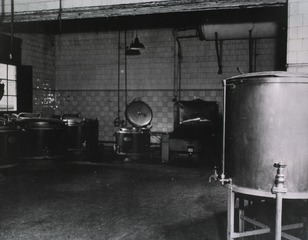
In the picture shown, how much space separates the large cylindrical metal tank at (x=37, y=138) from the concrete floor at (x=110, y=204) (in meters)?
0.34

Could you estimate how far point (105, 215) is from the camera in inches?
176

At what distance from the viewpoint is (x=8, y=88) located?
9195mm

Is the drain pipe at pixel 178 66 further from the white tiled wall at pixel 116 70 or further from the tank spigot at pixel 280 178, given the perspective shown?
the tank spigot at pixel 280 178

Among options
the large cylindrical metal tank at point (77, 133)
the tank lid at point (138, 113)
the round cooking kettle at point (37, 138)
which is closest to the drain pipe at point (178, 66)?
the tank lid at point (138, 113)

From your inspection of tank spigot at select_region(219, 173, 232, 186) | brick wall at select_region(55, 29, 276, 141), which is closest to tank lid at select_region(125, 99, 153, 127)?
brick wall at select_region(55, 29, 276, 141)

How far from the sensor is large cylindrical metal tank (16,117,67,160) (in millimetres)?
7570

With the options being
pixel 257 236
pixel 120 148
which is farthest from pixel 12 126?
pixel 257 236

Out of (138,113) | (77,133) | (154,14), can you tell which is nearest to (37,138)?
(77,133)

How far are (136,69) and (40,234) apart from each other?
7.19 metres

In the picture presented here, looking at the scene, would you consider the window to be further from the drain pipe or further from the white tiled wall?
the drain pipe

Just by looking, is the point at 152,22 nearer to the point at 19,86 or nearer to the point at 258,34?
the point at 258,34

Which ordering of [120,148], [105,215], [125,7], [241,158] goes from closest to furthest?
[241,158] → [105,215] → [125,7] → [120,148]

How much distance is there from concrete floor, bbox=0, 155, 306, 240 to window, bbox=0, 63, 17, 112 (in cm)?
216

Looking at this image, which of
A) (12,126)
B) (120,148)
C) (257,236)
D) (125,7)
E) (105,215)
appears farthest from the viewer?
(120,148)
